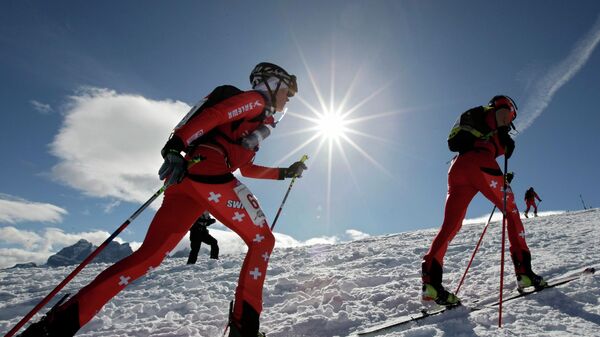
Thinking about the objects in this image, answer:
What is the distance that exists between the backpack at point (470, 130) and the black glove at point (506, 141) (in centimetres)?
12

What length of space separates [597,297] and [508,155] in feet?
6.41

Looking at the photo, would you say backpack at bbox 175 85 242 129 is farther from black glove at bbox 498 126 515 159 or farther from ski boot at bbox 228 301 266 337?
black glove at bbox 498 126 515 159

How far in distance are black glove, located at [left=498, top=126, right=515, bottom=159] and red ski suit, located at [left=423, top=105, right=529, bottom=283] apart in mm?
62

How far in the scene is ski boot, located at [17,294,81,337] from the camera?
2.58m

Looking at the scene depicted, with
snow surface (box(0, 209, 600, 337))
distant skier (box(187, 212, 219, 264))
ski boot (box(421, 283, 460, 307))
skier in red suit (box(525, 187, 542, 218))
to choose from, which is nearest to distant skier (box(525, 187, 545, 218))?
skier in red suit (box(525, 187, 542, 218))

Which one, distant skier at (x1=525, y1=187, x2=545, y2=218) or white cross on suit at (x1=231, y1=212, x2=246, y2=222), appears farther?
distant skier at (x1=525, y1=187, x2=545, y2=218)

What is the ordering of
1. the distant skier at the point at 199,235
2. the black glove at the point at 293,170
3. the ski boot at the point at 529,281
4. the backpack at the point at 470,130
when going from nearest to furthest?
the ski boot at the point at 529,281
the backpack at the point at 470,130
the black glove at the point at 293,170
the distant skier at the point at 199,235

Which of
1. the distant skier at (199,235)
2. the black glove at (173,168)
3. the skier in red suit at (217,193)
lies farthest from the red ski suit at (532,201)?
the black glove at (173,168)

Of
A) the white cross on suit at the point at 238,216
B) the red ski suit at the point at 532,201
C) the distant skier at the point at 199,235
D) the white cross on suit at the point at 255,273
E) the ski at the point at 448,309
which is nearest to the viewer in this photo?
the white cross on suit at the point at 255,273

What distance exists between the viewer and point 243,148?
370 centimetres

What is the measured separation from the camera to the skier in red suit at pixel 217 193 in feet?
9.70

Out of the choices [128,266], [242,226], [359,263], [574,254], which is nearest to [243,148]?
[242,226]

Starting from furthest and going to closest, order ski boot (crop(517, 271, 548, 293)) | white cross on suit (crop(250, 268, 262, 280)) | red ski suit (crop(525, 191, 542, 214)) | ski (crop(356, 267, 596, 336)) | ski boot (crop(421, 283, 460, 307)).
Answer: red ski suit (crop(525, 191, 542, 214))
ski boot (crop(517, 271, 548, 293))
ski boot (crop(421, 283, 460, 307))
ski (crop(356, 267, 596, 336))
white cross on suit (crop(250, 268, 262, 280))

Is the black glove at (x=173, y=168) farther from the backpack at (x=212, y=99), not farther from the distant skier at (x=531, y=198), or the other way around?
the distant skier at (x=531, y=198)
